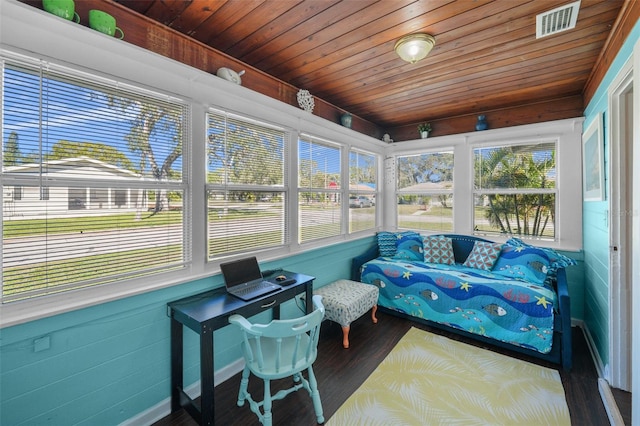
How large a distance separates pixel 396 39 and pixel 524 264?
257 centimetres

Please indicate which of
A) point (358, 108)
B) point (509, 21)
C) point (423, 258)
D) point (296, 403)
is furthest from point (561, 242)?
point (296, 403)

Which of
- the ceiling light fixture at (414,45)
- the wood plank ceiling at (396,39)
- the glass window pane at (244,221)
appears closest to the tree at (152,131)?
the glass window pane at (244,221)

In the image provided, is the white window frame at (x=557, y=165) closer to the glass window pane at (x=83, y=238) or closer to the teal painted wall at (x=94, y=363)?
the teal painted wall at (x=94, y=363)

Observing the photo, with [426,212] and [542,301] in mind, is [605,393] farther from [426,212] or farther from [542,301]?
[426,212]

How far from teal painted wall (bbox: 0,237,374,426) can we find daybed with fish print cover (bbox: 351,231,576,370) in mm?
2181

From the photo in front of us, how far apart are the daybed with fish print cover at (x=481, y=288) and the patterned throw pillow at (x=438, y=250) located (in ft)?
0.04

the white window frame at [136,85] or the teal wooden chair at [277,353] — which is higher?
the white window frame at [136,85]

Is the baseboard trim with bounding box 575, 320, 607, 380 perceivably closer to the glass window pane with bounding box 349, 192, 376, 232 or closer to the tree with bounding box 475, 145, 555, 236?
the tree with bounding box 475, 145, 555, 236

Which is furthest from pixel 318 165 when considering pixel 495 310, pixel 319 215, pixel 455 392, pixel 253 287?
pixel 455 392

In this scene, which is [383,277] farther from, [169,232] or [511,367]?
[169,232]

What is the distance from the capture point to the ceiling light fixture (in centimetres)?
192

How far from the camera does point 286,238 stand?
107 inches

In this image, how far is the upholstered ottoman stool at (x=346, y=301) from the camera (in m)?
2.59

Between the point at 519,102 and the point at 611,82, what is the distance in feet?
4.68
